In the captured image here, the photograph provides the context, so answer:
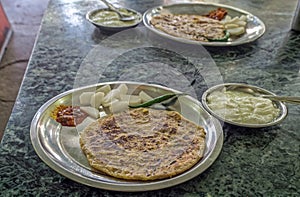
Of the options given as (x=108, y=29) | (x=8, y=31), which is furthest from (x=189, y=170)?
(x=8, y=31)

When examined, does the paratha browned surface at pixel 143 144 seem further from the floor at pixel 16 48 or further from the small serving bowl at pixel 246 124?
the floor at pixel 16 48

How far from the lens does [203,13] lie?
1558 millimetres

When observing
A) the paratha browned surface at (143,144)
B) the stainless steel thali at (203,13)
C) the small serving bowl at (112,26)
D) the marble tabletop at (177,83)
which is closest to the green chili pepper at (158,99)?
the paratha browned surface at (143,144)

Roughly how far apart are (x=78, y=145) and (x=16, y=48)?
2.20 m

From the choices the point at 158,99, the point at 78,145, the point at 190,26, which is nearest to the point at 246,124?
the point at 158,99

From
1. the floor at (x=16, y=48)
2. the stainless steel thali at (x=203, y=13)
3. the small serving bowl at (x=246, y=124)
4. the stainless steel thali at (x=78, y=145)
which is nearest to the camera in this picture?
the stainless steel thali at (x=78, y=145)

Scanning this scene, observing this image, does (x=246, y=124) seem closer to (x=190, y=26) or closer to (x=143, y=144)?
(x=143, y=144)

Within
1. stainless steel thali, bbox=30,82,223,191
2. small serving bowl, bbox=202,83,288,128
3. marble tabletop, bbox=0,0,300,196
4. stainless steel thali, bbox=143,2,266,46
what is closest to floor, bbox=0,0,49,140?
marble tabletop, bbox=0,0,300,196

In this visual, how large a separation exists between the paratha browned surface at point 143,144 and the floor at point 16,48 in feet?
4.07

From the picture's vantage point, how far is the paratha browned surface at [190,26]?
1.30 metres

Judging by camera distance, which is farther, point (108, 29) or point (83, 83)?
point (108, 29)

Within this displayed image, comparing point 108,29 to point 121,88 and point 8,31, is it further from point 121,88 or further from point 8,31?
point 8,31

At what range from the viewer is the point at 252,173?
75cm

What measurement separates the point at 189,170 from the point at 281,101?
14.3 inches
